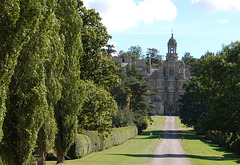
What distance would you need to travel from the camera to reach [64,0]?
23875mm

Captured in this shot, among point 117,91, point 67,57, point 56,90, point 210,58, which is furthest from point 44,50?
point 117,91

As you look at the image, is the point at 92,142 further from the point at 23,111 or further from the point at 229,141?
the point at 23,111

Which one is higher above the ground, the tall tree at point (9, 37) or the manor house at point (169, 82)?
the manor house at point (169, 82)

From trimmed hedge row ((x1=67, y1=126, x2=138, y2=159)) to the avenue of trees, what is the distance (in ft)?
8.18

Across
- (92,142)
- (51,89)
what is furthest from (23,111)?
(92,142)

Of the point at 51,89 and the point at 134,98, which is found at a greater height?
the point at 134,98

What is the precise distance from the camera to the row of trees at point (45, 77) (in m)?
12.1

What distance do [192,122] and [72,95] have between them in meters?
44.9

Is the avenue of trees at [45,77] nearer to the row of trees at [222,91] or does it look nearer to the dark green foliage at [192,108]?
the row of trees at [222,91]

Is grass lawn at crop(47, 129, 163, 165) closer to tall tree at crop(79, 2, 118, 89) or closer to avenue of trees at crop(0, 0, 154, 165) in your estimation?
avenue of trees at crop(0, 0, 154, 165)

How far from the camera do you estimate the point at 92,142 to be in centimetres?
→ 3572

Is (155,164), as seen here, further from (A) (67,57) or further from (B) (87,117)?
(A) (67,57)

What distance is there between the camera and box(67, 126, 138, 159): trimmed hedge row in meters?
30.3

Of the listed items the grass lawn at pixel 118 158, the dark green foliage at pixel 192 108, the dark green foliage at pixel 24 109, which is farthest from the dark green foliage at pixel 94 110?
the dark green foliage at pixel 192 108
